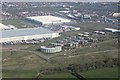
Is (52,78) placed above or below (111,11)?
below

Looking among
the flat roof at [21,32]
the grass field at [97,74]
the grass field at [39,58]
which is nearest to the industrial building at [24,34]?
the flat roof at [21,32]

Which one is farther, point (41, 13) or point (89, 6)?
point (89, 6)

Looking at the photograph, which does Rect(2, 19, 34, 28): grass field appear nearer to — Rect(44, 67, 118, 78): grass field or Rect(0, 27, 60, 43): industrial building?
Rect(0, 27, 60, 43): industrial building

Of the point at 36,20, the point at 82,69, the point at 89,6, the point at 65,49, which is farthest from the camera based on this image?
the point at 89,6

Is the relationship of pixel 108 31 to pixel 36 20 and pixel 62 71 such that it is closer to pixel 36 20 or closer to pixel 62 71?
pixel 36 20

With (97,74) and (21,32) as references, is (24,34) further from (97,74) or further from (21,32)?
(97,74)

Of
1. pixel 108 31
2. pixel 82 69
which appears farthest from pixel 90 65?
pixel 108 31

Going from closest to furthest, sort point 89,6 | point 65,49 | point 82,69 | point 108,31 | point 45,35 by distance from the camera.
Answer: point 82,69
point 65,49
point 45,35
point 108,31
point 89,6
